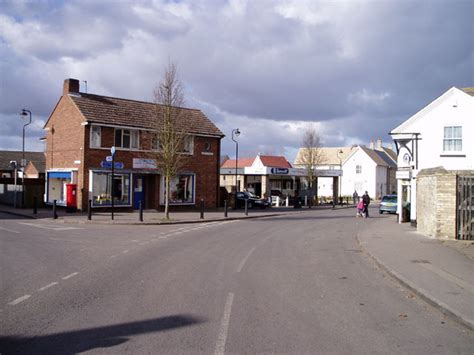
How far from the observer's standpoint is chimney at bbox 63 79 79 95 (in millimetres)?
33812

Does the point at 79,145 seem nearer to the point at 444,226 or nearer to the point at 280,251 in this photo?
the point at 280,251

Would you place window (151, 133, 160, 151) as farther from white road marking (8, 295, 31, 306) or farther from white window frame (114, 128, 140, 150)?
white road marking (8, 295, 31, 306)

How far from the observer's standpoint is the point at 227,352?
594 cm

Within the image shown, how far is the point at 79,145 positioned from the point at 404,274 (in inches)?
999

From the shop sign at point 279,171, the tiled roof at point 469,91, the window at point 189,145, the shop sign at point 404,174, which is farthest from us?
the shop sign at point 279,171

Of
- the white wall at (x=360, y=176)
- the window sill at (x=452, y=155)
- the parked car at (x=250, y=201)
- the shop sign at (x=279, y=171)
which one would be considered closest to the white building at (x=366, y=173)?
the white wall at (x=360, y=176)

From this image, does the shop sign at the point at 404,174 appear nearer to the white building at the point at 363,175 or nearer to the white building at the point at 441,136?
the white building at the point at 441,136

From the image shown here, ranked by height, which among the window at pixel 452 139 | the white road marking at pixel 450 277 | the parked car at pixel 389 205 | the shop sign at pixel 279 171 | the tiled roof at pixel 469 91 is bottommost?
the white road marking at pixel 450 277

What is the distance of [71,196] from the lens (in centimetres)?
3117

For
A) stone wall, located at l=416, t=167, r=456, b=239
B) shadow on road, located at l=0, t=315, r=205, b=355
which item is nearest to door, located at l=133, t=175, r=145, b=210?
stone wall, located at l=416, t=167, r=456, b=239

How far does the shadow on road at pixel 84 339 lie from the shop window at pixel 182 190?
29365mm

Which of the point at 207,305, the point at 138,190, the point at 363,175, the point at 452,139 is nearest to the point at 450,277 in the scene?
the point at 207,305

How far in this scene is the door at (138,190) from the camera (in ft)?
114

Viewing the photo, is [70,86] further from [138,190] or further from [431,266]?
[431,266]
